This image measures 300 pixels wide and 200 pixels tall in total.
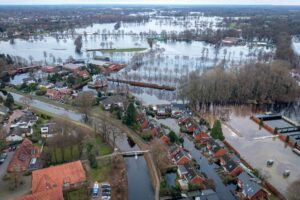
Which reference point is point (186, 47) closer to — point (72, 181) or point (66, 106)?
point (66, 106)

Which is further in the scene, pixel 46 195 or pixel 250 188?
pixel 250 188

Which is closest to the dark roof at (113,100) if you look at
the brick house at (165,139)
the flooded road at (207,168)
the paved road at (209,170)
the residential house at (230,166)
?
the flooded road at (207,168)

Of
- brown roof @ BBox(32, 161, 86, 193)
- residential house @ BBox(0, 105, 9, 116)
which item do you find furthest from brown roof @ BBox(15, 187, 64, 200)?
residential house @ BBox(0, 105, 9, 116)

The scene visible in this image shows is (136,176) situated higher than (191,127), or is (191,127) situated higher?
(191,127)

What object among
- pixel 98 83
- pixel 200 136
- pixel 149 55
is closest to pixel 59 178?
pixel 200 136

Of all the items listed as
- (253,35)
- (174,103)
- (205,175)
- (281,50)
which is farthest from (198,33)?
(205,175)

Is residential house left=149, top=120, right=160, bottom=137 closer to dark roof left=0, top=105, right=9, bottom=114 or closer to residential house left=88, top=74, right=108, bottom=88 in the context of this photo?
residential house left=88, top=74, right=108, bottom=88

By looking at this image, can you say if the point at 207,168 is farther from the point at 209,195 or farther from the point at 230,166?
the point at 209,195
